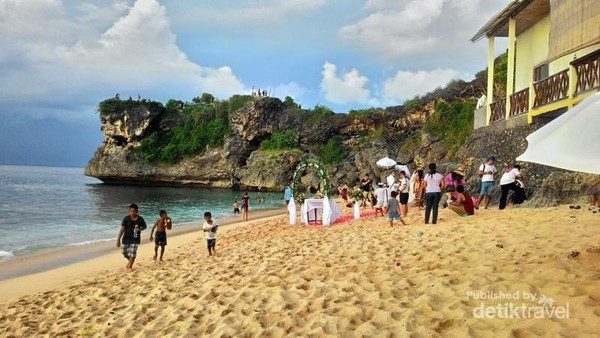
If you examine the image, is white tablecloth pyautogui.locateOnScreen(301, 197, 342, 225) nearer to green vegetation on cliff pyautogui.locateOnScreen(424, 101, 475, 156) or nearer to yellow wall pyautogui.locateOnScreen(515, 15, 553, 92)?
yellow wall pyautogui.locateOnScreen(515, 15, 553, 92)

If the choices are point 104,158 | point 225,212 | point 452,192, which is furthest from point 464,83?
point 104,158

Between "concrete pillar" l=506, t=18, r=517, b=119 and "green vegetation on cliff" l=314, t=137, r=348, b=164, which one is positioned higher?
"concrete pillar" l=506, t=18, r=517, b=119

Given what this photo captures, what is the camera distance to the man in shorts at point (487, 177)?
11125mm

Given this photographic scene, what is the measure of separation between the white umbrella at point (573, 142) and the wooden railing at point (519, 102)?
11.8m

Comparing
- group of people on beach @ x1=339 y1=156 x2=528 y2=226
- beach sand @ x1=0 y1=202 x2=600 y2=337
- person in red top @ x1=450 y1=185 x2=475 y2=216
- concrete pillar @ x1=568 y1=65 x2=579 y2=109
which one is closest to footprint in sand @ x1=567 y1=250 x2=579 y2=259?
beach sand @ x1=0 y1=202 x2=600 y2=337

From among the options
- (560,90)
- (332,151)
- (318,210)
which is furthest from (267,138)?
(560,90)

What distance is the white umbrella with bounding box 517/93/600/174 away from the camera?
277 centimetres

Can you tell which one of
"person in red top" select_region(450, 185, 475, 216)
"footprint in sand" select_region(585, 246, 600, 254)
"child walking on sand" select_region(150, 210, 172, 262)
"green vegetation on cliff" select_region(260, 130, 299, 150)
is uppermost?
"green vegetation on cliff" select_region(260, 130, 299, 150)

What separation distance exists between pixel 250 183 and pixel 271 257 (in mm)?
41944

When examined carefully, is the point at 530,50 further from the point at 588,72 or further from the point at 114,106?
the point at 114,106

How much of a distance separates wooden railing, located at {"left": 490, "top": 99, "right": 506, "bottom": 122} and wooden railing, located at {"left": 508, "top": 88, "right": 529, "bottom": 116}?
634 mm

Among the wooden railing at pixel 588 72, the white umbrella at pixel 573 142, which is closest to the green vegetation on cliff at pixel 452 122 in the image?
the wooden railing at pixel 588 72

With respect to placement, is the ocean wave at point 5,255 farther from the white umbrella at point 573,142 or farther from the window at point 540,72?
the window at point 540,72

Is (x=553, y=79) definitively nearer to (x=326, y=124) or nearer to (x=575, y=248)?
(x=575, y=248)
